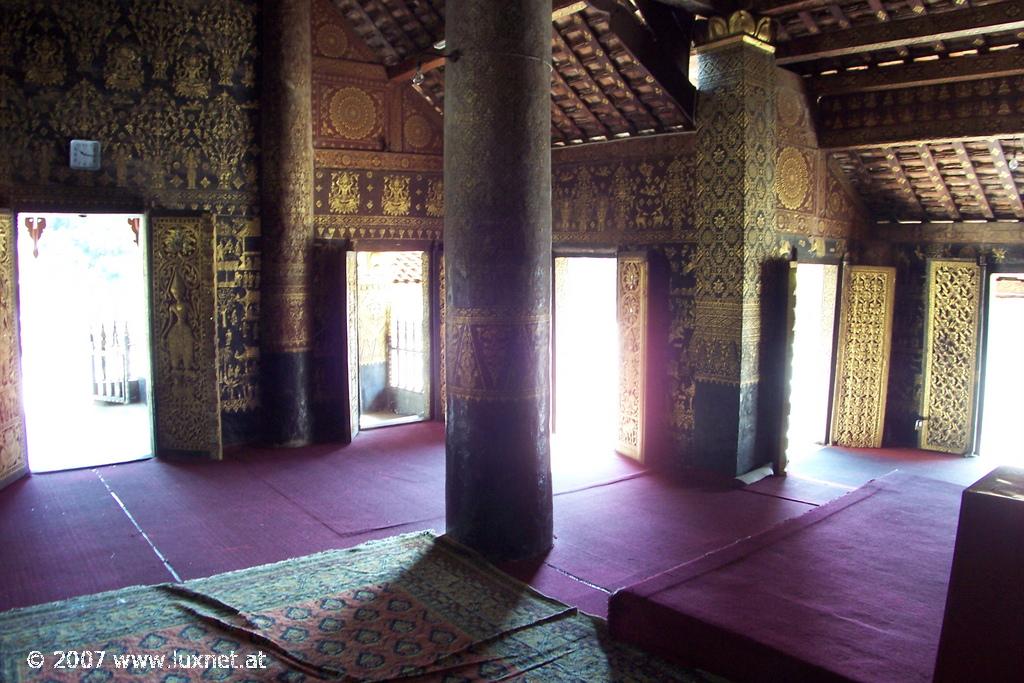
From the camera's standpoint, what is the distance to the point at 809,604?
128 inches

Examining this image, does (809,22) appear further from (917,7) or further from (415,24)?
(415,24)

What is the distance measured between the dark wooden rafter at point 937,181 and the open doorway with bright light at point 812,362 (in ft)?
3.39

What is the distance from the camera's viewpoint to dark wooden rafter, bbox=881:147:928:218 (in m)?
6.70

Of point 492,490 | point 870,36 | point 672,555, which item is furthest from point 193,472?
point 870,36

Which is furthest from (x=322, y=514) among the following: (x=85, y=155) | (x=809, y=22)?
(x=809, y=22)

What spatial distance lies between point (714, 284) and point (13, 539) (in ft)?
16.2

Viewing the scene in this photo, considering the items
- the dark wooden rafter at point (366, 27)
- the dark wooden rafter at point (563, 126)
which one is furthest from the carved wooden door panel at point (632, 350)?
the dark wooden rafter at point (366, 27)

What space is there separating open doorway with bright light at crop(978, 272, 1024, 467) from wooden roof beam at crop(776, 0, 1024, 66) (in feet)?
8.81

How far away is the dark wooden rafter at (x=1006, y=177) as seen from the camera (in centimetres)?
618

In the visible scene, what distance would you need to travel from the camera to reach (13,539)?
463cm

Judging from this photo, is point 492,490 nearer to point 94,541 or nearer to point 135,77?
point 94,541

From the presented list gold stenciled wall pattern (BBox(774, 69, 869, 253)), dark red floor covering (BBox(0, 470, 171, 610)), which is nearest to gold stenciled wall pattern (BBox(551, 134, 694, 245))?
gold stenciled wall pattern (BBox(774, 69, 869, 253))

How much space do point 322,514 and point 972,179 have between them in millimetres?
5797

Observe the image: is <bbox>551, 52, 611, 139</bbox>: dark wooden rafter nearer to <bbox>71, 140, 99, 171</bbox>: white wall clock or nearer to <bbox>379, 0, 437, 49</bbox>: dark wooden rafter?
<bbox>379, 0, 437, 49</bbox>: dark wooden rafter
